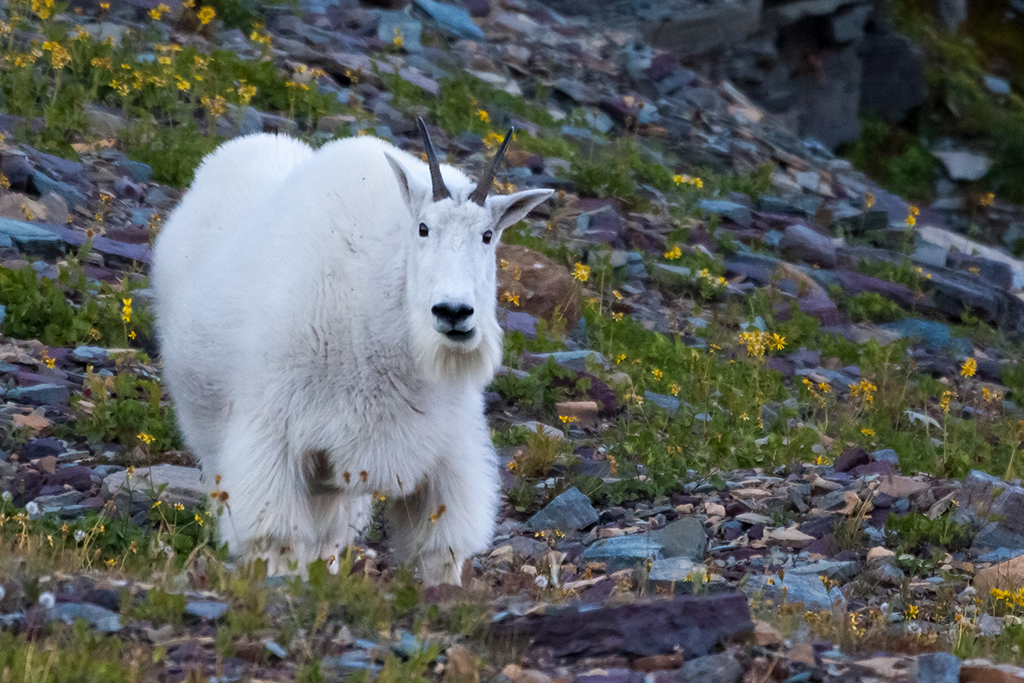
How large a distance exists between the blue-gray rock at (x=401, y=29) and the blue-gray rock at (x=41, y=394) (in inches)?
344

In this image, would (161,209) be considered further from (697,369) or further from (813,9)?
(813,9)

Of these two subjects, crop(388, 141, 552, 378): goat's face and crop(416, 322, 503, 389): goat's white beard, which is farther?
crop(416, 322, 503, 389): goat's white beard

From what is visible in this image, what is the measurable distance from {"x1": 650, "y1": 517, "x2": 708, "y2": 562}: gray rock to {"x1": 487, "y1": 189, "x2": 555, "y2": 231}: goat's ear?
185 cm

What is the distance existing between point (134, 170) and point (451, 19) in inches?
287

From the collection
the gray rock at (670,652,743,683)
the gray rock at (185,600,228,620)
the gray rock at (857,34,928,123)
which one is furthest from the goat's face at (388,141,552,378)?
the gray rock at (857,34,928,123)

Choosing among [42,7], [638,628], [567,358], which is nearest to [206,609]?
[638,628]

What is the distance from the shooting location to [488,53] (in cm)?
1580

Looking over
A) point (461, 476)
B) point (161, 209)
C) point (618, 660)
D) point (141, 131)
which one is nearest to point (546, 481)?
point (461, 476)

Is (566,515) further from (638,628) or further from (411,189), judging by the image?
(638,628)

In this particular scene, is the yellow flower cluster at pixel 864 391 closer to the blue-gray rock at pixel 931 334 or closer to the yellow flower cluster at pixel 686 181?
the blue-gray rock at pixel 931 334

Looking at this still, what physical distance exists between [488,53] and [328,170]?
10683 millimetres

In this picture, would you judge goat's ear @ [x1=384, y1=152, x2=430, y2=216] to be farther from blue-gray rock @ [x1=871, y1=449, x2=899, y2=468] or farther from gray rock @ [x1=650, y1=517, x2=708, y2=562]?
blue-gray rock @ [x1=871, y1=449, x2=899, y2=468]

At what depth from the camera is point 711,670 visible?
152 inches

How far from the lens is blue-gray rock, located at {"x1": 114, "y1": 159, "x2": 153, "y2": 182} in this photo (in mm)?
10172
